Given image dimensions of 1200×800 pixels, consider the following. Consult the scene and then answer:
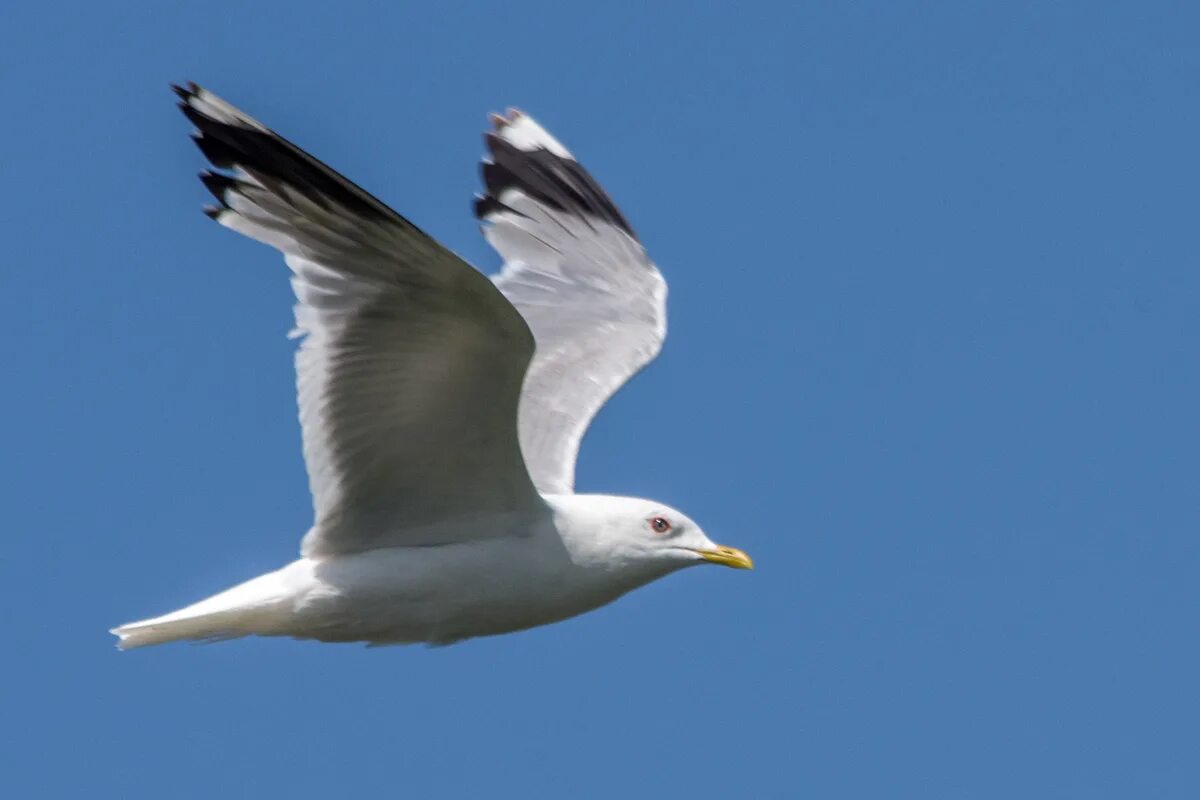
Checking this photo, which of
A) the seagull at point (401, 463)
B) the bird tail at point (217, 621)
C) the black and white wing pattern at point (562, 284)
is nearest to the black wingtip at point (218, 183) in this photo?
the seagull at point (401, 463)

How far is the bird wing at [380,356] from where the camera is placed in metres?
8.58

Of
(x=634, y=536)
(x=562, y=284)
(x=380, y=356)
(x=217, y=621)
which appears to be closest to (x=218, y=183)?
(x=380, y=356)

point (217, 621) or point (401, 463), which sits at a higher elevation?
point (401, 463)

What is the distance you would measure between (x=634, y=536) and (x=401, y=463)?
109 centimetres

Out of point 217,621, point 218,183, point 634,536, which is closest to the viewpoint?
point 218,183

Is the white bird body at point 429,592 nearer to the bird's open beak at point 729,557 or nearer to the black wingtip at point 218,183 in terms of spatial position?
the bird's open beak at point 729,557

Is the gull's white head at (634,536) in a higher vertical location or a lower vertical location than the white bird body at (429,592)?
higher

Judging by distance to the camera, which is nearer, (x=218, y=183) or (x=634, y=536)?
(x=218, y=183)

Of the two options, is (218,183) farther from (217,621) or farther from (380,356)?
(217,621)

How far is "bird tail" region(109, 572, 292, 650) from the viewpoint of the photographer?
9.34m

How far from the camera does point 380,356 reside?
9062 millimetres

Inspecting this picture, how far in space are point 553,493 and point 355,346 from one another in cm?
180

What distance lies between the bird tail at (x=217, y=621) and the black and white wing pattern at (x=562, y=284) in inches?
63.8

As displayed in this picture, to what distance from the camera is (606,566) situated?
377 inches
